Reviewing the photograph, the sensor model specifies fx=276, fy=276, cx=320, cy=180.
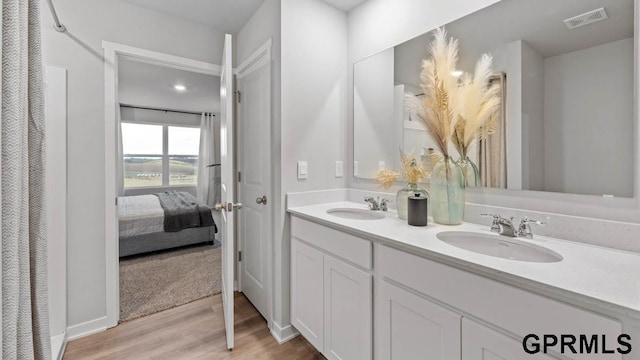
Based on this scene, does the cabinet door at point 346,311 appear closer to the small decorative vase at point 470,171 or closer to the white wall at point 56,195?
the small decorative vase at point 470,171

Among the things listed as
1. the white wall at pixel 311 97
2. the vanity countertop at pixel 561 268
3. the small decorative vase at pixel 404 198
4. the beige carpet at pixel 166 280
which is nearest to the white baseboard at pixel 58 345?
the beige carpet at pixel 166 280

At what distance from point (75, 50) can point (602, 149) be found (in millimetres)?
2989

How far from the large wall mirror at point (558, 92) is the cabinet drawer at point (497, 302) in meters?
0.65

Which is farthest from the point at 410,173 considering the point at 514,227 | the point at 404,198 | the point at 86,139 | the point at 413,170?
the point at 86,139

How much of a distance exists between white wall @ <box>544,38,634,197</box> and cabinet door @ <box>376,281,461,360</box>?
0.77 m

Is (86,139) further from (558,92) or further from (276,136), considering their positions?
(558,92)

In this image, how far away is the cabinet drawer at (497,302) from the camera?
694 mm

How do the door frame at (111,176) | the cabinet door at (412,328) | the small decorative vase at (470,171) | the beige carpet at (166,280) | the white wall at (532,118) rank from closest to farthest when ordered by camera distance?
the cabinet door at (412,328) → the white wall at (532,118) → the small decorative vase at (470,171) → the door frame at (111,176) → the beige carpet at (166,280)

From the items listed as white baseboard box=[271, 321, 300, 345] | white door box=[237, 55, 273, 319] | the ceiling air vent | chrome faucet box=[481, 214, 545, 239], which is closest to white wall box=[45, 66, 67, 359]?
white door box=[237, 55, 273, 319]

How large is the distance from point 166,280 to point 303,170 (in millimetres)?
1967

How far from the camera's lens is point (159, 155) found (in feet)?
19.7

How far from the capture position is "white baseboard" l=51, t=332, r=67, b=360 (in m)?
1.64

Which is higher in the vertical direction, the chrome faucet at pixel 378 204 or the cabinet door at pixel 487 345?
the chrome faucet at pixel 378 204

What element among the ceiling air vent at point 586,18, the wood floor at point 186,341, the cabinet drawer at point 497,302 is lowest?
the wood floor at point 186,341
